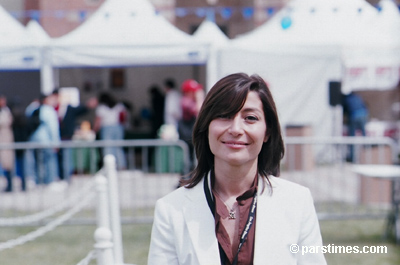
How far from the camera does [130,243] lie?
7453 mm

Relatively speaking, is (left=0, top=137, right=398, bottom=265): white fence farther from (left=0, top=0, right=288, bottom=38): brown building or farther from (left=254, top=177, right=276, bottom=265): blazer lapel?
(left=0, top=0, right=288, bottom=38): brown building

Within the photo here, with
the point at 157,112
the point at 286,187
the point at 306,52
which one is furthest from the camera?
the point at 157,112

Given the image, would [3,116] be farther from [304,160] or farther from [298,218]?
[298,218]

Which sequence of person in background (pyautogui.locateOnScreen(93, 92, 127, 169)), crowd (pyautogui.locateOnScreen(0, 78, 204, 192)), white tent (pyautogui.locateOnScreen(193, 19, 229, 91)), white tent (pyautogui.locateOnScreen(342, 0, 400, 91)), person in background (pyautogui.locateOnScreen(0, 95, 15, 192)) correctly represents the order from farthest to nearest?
person in background (pyautogui.locateOnScreen(93, 92, 127, 169)) < white tent (pyautogui.locateOnScreen(193, 19, 229, 91)) < white tent (pyautogui.locateOnScreen(342, 0, 400, 91)) < person in background (pyautogui.locateOnScreen(0, 95, 15, 192)) < crowd (pyautogui.locateOnScreen(0, 78, 204, 192))

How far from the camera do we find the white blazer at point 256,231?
221cm

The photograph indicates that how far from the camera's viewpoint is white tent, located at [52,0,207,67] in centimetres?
1194

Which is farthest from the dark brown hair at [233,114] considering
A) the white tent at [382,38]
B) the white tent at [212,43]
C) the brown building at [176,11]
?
the brown building at [176,11]

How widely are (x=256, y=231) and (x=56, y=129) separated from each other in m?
9.89

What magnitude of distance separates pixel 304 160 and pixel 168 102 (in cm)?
428

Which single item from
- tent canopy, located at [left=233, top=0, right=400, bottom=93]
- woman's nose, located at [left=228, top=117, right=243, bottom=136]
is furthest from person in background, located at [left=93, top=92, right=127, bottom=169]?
woman's nose, located at [left=228, top=117, right=243, bottom=136]

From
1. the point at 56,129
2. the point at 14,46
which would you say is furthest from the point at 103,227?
the point at 14,46

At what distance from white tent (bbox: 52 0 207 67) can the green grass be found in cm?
432

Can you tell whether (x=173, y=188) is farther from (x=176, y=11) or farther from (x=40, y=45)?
(x=176, y=11)

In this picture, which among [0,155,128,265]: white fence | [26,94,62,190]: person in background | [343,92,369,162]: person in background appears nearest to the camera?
[0,155,128,265]: white fence
